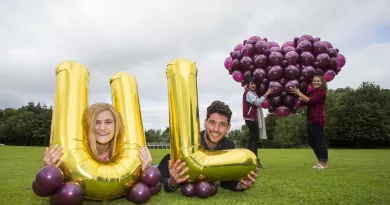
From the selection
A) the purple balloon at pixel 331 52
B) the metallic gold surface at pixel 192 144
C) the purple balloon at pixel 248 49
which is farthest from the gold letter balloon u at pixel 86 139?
the purple balloon at pixel 331 52

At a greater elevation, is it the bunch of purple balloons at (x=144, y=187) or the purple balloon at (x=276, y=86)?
the purple balloon at (x=276, y=86)

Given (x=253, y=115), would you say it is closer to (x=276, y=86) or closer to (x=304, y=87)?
(x=276, y=86)

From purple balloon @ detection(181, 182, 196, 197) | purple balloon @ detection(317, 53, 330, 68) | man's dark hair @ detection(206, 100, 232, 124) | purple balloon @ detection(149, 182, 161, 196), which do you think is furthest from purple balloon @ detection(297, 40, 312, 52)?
purple balloon @ detection(149, 182, 161, 196)

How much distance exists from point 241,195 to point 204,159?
2.36 feet

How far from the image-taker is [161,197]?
3.34m

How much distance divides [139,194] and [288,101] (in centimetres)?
527

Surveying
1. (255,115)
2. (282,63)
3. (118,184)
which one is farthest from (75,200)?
(282,63)

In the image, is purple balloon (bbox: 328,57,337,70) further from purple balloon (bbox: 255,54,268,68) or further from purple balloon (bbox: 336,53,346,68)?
purple balloon (bbox: 255,54,268,68)

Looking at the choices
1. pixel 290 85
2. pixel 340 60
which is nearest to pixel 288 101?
pixel 290 85

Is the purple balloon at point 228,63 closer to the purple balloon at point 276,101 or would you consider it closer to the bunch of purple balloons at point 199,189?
the purple balloon at point 276,101

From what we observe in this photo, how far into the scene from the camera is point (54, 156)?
2.76 m

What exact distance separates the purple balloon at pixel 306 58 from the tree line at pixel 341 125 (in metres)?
25.7

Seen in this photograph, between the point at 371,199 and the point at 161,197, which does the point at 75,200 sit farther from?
the point at 371,199

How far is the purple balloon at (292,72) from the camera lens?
7.16m
